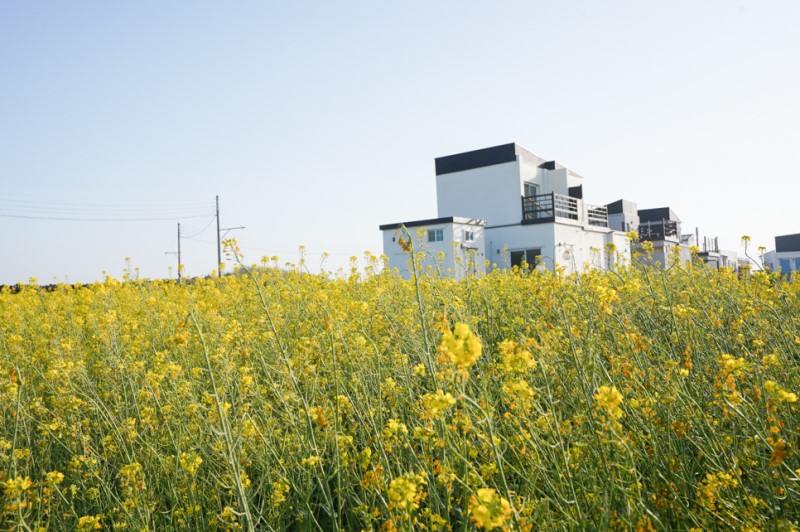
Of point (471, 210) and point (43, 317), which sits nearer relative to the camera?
point (43, 317)

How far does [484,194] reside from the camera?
23031mm

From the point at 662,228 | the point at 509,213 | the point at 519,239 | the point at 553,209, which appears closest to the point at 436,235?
the point at 519,239

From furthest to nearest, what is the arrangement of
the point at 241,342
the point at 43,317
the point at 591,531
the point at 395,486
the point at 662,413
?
the point at 43,317
the point at 241,342
the point at 662,413
the point at 591,531
the point at 395,486

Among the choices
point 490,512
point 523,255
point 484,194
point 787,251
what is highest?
point 484,194

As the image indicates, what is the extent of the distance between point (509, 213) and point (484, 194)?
5.58 feet

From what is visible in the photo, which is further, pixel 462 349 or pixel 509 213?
pixel 509 213

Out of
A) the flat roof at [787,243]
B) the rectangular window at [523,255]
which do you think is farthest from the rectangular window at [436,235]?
the flat roof at [787,243]

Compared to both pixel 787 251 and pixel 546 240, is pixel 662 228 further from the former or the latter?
pixel 546 240

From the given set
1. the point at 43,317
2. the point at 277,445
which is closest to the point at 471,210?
the point at 43,317

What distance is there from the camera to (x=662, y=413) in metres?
1.98

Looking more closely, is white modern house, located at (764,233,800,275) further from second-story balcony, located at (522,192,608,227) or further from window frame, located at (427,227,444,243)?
window frame, located at (427,227,444,243)

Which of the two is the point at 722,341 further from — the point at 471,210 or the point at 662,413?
the point at 471,210

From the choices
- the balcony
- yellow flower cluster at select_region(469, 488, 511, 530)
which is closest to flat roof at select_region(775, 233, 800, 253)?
the balcony

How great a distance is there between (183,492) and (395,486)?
55.5 inches
